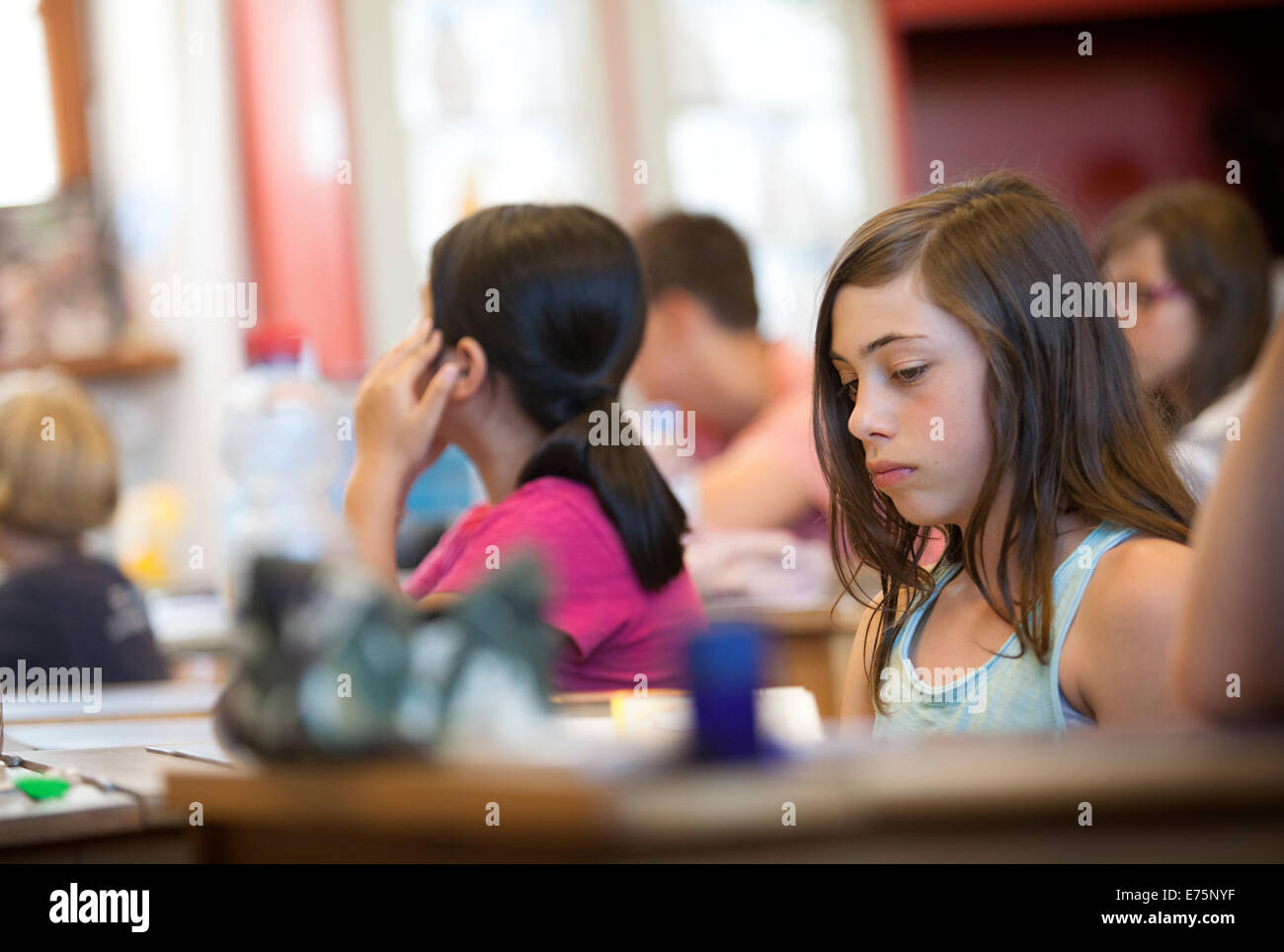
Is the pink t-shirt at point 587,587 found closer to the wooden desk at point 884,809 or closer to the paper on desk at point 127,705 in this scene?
the paper on desk at point 127,705

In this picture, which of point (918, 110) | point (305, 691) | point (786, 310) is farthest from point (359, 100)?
point (305, 691)

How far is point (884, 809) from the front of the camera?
1.77 feet

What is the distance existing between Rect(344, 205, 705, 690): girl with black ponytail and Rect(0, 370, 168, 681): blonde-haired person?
2.34 ft

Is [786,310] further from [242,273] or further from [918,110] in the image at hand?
[242,273]

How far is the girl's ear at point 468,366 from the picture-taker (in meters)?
1.37

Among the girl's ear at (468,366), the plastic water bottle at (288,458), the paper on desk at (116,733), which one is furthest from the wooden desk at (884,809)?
the plastic water bottle at (288,458)

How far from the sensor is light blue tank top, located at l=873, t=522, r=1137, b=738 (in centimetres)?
100

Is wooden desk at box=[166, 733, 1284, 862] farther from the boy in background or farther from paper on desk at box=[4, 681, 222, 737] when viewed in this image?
the boy in background

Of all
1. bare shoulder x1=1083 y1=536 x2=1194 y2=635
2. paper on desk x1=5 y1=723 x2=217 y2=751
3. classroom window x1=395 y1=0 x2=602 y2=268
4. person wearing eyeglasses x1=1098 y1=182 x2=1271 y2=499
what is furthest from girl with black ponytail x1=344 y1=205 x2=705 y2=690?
classroom window x1=395 y1=0 x2=602 y2=268

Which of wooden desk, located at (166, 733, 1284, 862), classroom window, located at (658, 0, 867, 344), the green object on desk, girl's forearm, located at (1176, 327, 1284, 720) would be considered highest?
classroom window, located at (658, 0, 867, 344)

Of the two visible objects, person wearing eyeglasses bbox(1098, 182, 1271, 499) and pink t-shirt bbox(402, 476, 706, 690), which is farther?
person wearing eyeglasses bbox(1098, 182, 1271, 499)

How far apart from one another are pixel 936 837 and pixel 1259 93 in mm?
4205

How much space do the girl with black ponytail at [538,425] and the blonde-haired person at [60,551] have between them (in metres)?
0.71

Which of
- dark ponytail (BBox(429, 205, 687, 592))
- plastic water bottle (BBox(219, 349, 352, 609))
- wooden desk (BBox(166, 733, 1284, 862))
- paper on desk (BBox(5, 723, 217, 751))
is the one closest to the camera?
wooden desk (BBox(166, 733, 1284, 862))
